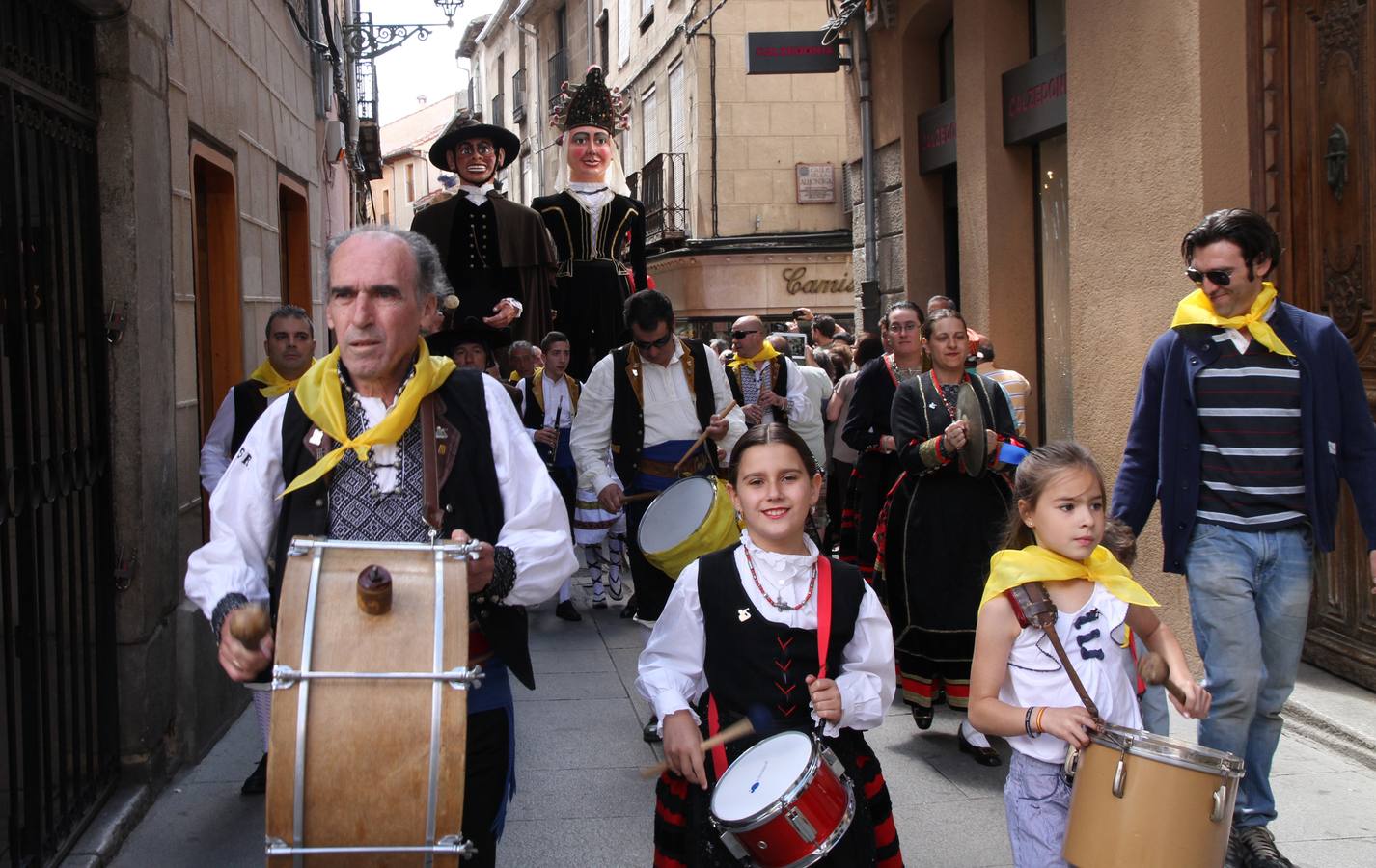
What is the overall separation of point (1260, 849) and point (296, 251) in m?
7.86

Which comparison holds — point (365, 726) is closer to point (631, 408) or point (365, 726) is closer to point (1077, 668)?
point (1077, 668)

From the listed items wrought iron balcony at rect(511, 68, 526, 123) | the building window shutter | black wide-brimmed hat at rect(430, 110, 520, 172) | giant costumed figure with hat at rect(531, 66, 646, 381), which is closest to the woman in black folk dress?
black wide-brimmed hat at rect(430, 110, 520, 172)

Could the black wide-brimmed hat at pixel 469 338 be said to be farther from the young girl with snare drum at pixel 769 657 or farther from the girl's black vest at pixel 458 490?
the girl's black vest at pixel 458 490

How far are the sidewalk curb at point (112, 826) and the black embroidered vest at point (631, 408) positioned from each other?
8.45ft

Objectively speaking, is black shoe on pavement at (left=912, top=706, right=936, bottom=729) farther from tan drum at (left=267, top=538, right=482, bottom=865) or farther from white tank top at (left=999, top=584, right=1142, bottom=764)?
A: tan drum at (left=267, top=538, right=482, bottom=865)

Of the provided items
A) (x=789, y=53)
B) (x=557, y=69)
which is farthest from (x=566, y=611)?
(x=557, y=69)

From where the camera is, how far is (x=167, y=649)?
543 cm

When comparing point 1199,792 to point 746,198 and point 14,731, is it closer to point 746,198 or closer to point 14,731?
point 14,731

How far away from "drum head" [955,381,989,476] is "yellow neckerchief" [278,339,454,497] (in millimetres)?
3041

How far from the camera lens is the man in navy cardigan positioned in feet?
14.6

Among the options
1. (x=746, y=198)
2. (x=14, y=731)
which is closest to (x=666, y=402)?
(x=14, y=731)

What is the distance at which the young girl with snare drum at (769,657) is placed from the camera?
132 inches

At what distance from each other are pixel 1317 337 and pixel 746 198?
20604mm

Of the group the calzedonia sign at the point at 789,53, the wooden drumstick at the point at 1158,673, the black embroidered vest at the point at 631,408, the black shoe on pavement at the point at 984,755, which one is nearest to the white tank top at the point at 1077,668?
the wooden drumstick at the point at 1158,673
